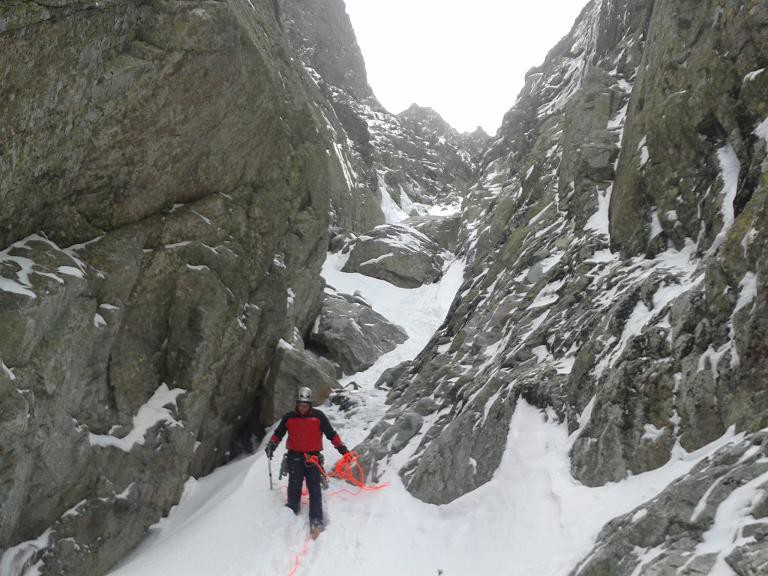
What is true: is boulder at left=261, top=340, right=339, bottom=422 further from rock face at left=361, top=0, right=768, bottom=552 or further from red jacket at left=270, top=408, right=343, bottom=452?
red jacket at left=270, top=408, right=343, bottom=452

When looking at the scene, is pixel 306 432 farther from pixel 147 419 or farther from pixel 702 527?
pixel 702 527

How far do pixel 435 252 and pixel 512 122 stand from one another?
9195 millimetres

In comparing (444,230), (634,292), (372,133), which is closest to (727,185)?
(634,292)

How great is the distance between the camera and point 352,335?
20.9 m

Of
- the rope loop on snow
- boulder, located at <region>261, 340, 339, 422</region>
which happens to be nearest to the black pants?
the rope loop on snow

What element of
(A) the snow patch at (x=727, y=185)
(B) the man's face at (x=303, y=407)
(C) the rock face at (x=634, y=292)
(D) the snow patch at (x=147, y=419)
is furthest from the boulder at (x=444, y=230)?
(A) the snow patch at (x=727, y=185)

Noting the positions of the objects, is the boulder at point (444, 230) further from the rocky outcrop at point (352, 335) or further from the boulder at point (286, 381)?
the boulder at point (286, 381)

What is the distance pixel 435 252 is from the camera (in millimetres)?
37719

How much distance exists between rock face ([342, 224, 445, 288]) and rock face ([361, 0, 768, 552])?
16.9 m

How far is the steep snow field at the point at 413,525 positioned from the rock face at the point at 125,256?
1.41 m

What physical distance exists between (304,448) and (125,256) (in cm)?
454

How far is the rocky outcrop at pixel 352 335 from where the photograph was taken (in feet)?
66.3

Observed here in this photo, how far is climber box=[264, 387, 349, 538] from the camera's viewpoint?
909 centimetres

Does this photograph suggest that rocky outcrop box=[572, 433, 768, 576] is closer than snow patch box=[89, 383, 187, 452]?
Yes
